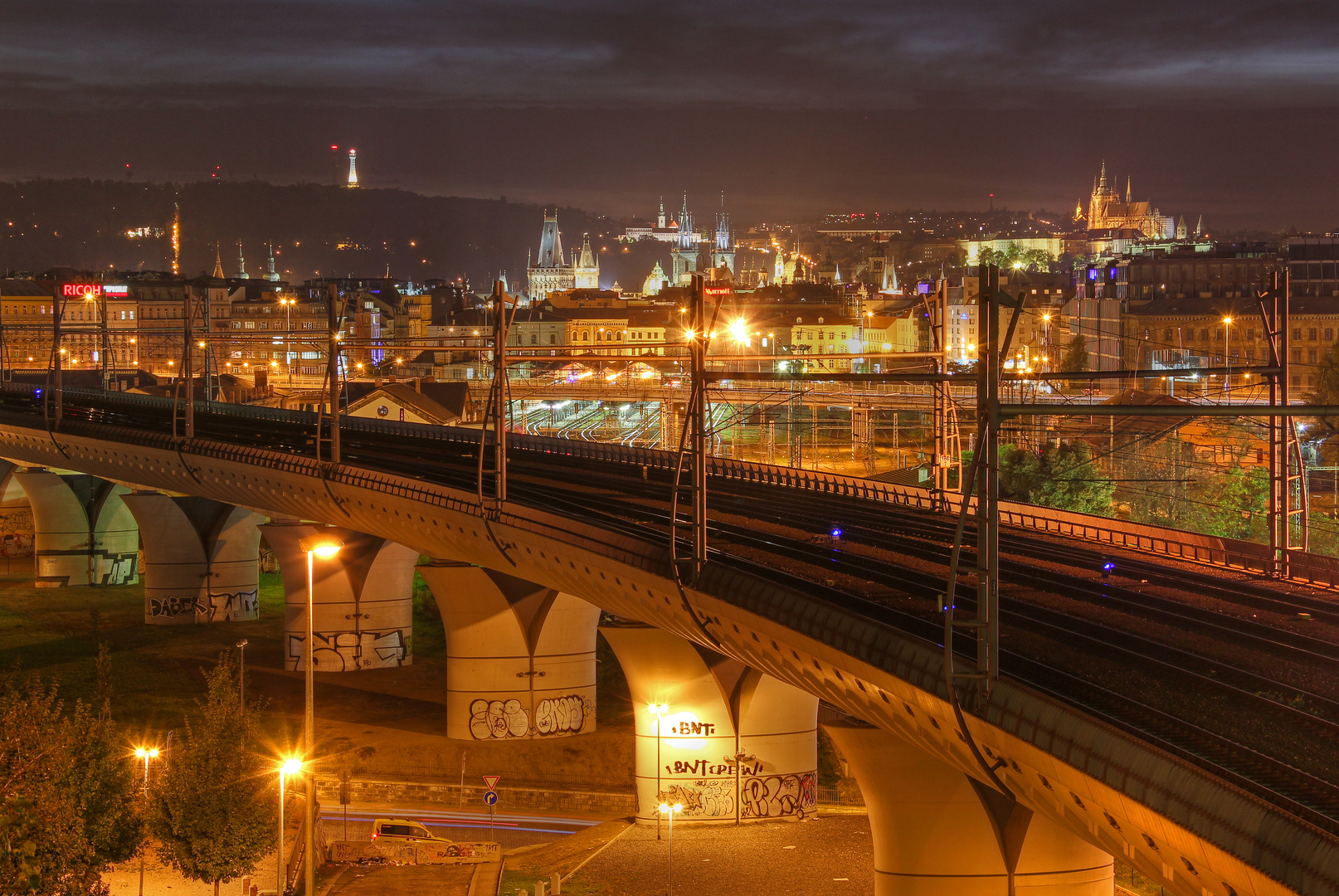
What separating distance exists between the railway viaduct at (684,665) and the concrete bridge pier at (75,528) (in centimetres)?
20

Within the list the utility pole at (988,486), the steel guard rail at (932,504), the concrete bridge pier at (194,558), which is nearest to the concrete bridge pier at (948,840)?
the steel guard rail at (932,504)

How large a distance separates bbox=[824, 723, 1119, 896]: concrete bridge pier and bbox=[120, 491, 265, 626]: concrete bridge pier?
130 feet

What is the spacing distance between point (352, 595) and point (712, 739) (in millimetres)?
18139

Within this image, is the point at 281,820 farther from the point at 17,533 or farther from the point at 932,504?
the point at 17,533

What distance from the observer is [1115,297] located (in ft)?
425

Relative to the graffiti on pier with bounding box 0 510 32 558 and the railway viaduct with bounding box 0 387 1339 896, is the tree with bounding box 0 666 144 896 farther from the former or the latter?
the graffiti on pier with bounding box 0 510 32 558

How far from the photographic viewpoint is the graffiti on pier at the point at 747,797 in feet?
104

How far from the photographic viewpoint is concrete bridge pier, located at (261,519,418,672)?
151 ft

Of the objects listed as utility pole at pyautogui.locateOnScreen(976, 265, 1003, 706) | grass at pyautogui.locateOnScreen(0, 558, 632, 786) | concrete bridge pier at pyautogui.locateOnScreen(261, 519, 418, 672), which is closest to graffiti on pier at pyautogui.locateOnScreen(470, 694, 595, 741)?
grass at pyautogui.locateOnScreen(0, 558, 632, 786)

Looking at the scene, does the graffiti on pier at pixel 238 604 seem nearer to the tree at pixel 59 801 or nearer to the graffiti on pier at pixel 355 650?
the graffiti on pier at pixel 355 650

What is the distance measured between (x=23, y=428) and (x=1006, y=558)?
43449 mm

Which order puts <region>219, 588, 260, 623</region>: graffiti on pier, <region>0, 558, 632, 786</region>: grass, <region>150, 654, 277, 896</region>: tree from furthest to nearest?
<region>219, 588, 260, 623</region>: graffiti on pier
<region>0, 558, 632, 786</region>: grass
<region>150, 654, 277, 896</region>: tree

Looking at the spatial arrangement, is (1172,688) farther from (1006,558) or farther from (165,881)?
(165,881)

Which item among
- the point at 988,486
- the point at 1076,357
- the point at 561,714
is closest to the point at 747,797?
the point at 561,714
